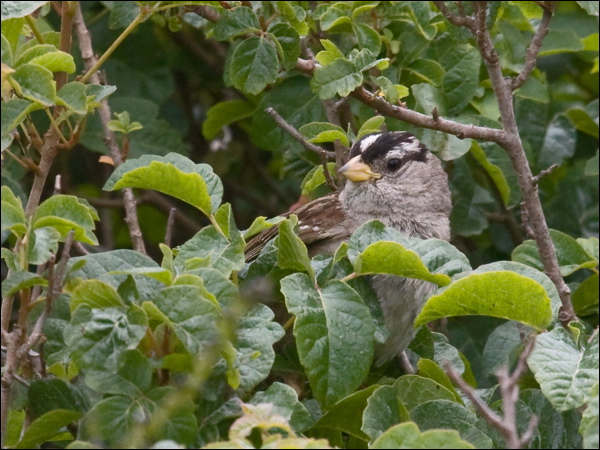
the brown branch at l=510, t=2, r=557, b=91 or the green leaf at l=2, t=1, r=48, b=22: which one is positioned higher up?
the green leaf at l=2, t=1, r=48, b=22

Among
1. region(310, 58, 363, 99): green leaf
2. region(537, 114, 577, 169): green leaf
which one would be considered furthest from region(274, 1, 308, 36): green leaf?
region(537, 114, 577, 169): green leaf

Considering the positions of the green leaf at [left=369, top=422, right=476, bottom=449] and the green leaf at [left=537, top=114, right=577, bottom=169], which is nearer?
the green leaf at [left=369, top=422, right=476, bottom=449]

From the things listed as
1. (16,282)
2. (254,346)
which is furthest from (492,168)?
(16,282)

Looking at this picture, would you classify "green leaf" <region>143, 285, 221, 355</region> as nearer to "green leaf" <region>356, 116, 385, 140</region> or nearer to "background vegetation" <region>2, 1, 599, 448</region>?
"background vegetation" <region>2, 1, 599, 448</region>

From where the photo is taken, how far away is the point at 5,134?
71.6 inches

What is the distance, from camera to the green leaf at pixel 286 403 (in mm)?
1853

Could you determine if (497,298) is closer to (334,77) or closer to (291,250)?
(291,250)

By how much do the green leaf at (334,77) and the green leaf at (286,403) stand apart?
95 cm

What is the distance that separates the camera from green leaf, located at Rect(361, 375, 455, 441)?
77.1 inches

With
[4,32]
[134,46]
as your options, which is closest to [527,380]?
[4,32]

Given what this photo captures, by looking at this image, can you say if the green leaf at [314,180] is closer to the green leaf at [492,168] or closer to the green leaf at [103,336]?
the green leaf at [492,168]

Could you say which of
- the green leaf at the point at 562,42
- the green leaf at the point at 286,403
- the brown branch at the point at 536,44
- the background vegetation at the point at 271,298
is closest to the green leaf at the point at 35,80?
the background vegetation at the point at 271,298

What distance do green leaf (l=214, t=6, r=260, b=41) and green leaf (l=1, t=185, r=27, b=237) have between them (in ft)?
2.84

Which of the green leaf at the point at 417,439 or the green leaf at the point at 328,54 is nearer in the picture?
the green leaf at the point at 417,439
